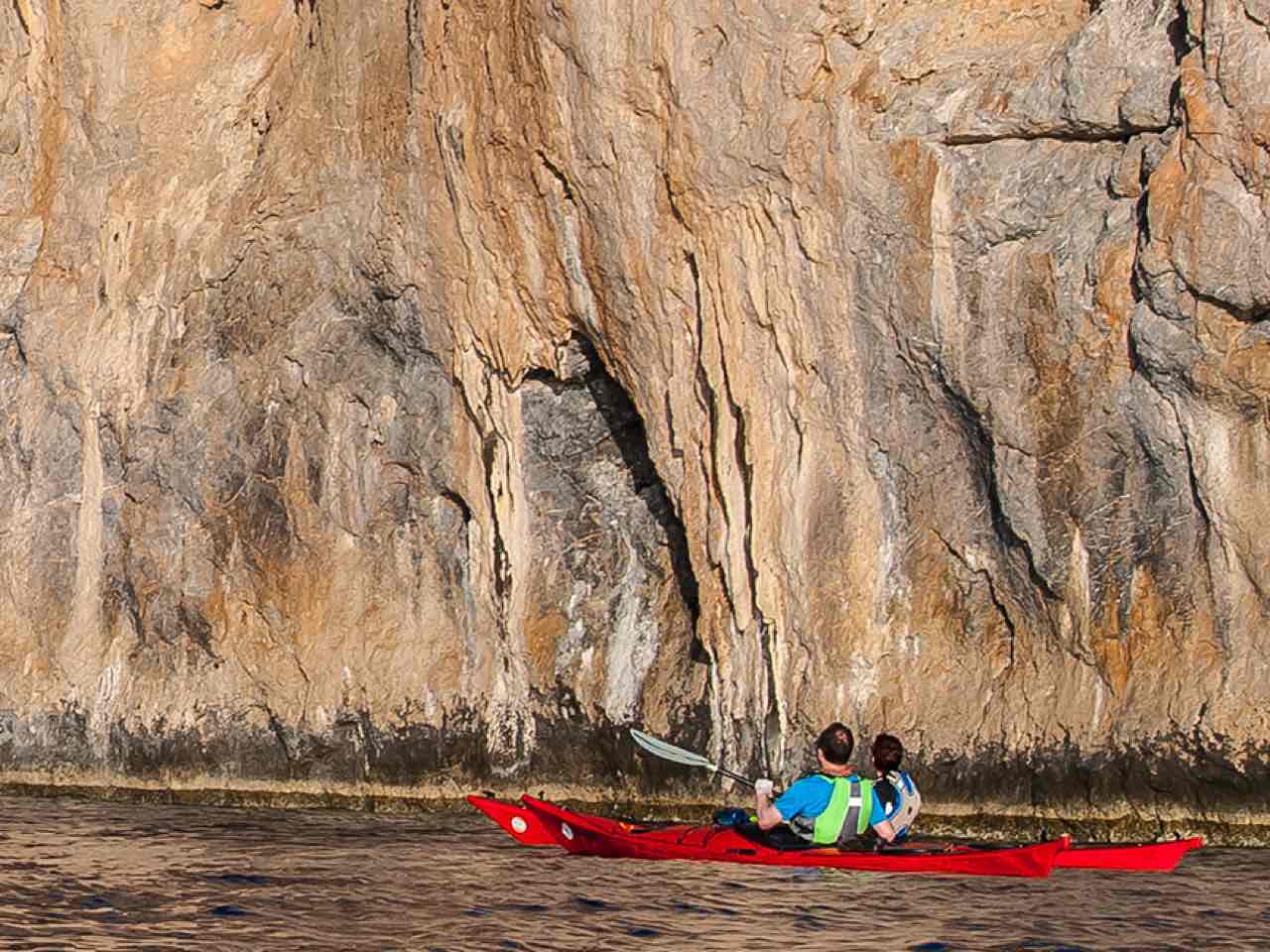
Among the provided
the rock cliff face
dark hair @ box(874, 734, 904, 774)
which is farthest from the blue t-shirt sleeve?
the rock cliff face

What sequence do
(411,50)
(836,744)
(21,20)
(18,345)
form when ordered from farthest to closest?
(21,20), (18,345), (411,50), (836,744)

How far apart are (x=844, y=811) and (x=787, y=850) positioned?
0.53 m

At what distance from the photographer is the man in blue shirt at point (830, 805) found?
55.9 ft

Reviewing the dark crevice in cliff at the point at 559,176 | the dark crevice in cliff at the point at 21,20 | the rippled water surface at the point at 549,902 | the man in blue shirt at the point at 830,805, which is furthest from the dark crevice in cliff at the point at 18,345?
the man in blue shirt at the point at 830,805

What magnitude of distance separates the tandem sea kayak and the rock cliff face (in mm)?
2141

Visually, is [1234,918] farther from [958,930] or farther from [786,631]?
[786,631]

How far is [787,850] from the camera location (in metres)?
17.2

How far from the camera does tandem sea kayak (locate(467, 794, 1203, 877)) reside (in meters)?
16.6

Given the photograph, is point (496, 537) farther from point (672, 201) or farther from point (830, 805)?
point (830, 805)

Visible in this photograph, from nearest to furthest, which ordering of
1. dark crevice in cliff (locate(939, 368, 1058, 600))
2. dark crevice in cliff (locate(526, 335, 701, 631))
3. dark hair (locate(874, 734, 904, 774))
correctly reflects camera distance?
dark hair (locate(874, 734, 904, 774))
dark crevice in cliff (locate(939, 368, 1058, 600))
dark crevice in cliff (locate(526, 335, 701, 631))

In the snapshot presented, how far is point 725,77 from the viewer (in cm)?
2133

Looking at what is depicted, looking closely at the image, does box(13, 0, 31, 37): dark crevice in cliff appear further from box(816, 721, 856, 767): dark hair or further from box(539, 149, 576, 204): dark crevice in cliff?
box(816, 721, 856, 767): dark hair

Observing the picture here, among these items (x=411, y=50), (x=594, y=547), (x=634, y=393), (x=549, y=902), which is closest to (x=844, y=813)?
(x=549, y=902)

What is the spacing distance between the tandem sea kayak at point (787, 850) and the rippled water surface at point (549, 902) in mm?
113
